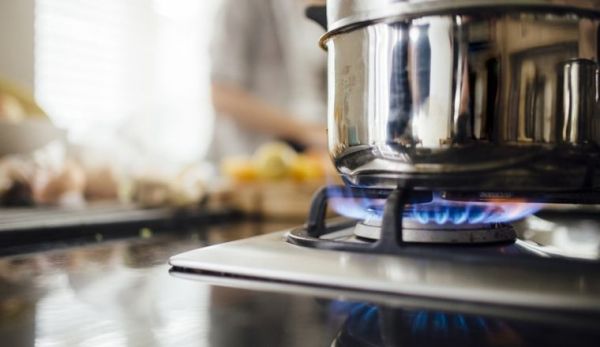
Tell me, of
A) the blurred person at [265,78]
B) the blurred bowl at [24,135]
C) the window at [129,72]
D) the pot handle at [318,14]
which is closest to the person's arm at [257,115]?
the blurred person at [265,78]

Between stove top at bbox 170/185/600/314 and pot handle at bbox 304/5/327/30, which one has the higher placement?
pot handle at bbox 304/5/327/30

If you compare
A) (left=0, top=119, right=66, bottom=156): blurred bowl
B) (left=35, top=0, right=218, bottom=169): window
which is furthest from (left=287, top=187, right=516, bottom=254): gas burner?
(left=35, top=0, right=218, bottom=169): window

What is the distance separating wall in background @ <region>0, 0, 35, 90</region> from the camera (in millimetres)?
1521

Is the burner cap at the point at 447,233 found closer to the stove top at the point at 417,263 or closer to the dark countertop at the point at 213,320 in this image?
the stove top at the point at 417,263

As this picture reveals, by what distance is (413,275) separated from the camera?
0.36 metres

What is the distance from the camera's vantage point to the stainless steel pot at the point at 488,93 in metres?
0.38

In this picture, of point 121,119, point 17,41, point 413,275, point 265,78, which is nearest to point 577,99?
point 413,275

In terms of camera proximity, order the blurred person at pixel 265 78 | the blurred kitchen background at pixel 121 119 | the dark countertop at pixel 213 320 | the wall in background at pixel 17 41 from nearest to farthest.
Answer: the dark countertop at pixel 213 320 < the blurred kitchen background at pixel 121 119 < the wall in background at pixel 17 41 < the blurred person at pixel 265 78

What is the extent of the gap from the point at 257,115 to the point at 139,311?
167 cm

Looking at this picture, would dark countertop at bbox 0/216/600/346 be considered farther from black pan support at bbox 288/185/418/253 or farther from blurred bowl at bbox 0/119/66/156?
blurred bowl at bbox 0/119/66/156

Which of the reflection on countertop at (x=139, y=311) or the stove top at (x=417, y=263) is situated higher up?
the stove top at (x=417, y=263)

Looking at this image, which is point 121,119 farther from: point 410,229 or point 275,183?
point 410,229

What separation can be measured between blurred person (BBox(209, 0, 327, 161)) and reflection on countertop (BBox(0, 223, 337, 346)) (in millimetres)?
1514

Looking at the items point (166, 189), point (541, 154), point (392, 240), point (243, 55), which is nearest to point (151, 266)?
point (392, 240)
